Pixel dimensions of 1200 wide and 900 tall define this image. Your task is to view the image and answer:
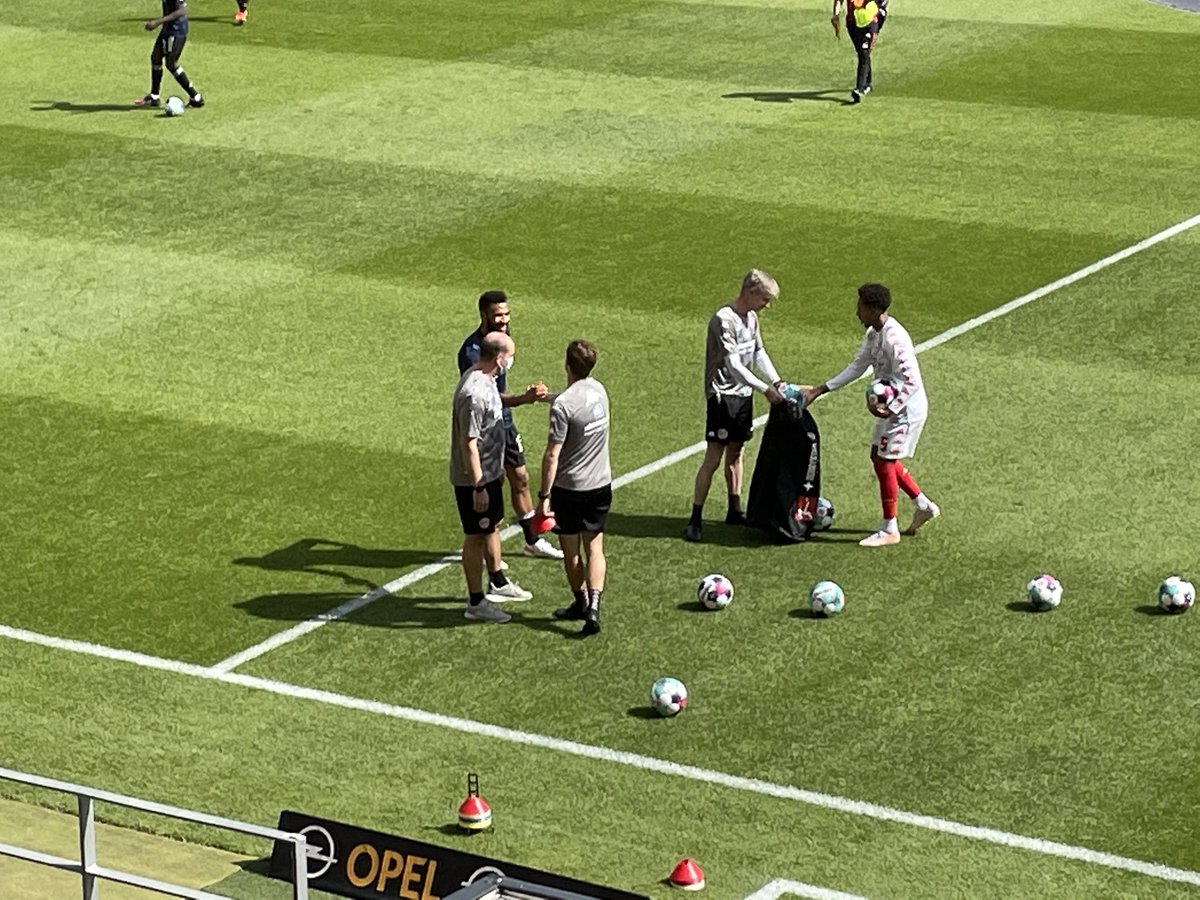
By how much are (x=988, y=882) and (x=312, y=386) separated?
10585 mm

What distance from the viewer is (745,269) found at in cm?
2497

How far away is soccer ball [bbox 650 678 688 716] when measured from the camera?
570 inches

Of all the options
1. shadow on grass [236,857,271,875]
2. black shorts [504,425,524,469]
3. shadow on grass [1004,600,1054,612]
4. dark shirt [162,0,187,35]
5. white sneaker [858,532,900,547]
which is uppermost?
dark shirt [162,0,187,35]

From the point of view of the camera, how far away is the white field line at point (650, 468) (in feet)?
52.3

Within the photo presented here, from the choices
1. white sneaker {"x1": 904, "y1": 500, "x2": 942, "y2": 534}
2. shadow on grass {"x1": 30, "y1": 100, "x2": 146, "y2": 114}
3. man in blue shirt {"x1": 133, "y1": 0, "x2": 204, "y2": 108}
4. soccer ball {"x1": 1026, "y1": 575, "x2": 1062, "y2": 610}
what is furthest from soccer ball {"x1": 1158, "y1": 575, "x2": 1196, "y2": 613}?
shadow on grass {"x1": 30, "y1": 100, "x2": 146, "y2": 114}

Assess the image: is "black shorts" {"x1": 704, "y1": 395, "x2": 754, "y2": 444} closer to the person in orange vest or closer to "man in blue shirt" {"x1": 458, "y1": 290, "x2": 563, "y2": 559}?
"man in blue shirt" {"x1": 458, "y1": 290, "x2": 563, "y2": 559}

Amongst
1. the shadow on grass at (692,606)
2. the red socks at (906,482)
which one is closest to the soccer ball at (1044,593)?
the red socks at (906,482)

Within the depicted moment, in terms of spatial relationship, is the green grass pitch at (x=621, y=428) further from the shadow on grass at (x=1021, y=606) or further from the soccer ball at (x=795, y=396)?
the soccer ball at (x=795, y=396)

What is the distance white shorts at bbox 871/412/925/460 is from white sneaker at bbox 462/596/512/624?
3.31m

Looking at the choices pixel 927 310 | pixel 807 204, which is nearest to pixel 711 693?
pixel 927 310

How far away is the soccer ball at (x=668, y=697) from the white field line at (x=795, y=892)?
88.7 inches

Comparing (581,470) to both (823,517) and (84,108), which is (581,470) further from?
(84,108)

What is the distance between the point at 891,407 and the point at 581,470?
290 centimetres

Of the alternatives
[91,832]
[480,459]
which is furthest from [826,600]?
[91,832]
